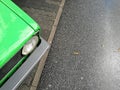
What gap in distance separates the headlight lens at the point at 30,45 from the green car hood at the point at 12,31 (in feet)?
0.42

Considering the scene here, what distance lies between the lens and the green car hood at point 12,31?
2.33m

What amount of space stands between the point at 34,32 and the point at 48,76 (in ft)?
4.62

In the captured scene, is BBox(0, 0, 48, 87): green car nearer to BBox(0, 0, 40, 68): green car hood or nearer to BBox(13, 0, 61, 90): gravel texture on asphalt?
BBox(0, 0, 40, 68): green car hood

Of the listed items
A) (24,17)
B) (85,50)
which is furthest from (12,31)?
(85,50)

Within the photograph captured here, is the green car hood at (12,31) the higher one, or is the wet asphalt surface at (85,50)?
the green car hood at (12,31)

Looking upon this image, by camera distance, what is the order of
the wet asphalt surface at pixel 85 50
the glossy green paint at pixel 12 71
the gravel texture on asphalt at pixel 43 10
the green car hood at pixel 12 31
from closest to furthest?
the green car hood at pixel 12 31
the glossy green paint at pixel 12 71
the wet asphalt surface at pixel 85 50
the gravel texture on asphalt at pixel 43 10

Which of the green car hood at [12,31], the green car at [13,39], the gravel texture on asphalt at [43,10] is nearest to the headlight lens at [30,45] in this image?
the green car at [13,39]

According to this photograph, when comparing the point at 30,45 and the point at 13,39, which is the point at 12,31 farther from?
the point at 30,45

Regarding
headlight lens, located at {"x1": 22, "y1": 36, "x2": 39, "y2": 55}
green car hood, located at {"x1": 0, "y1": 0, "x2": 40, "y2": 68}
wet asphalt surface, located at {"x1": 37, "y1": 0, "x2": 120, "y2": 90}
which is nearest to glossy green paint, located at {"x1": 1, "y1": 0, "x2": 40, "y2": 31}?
green car hood, located at {"x1": 0, "y1": 0, "x2": 40, "y2": 68}

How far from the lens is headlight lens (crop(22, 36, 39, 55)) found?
104 inches

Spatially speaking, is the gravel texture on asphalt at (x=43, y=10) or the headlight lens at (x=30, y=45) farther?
the gravel texture on asphalt at (x=43, y=10)

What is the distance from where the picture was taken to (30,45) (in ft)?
8.86

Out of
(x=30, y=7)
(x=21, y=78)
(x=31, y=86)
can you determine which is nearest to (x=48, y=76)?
(x=31, y=86)

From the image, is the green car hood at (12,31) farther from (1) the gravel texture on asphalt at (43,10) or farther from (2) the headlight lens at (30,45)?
(1) the gravel texture on asphalt at (43,10)
